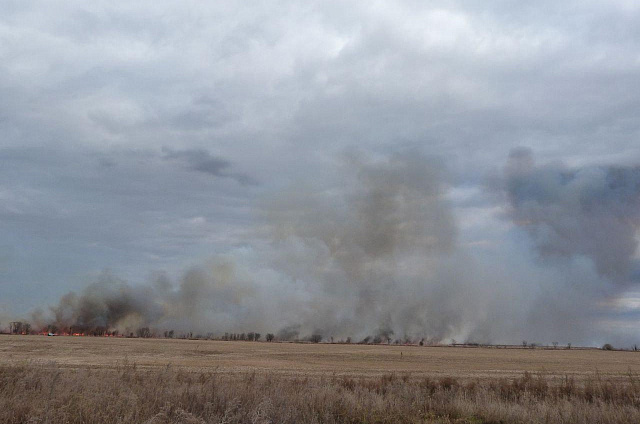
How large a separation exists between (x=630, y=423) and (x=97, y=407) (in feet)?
48.9

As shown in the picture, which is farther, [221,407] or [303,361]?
[303,361]

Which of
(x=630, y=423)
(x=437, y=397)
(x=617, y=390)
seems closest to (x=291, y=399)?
(x=437, y=397)

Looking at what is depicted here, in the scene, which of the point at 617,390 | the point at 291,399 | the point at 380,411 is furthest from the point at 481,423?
the point at 617,390

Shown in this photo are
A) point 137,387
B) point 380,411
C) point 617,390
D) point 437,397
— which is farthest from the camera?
point 617,390

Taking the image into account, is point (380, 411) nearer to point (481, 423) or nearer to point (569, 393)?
point (481, 423)

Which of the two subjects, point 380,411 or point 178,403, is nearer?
point 178,403

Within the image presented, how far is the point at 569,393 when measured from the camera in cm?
2273

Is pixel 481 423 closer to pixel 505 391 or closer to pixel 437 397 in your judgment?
pixel 437 397

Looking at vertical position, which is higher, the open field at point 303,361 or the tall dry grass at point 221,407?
the tall dry grass at point 221,407

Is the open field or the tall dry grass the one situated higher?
the tall dry grass

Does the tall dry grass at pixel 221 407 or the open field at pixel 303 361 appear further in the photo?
the open field at pixel 303 361

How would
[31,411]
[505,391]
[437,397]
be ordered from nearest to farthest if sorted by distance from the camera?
1. [31,411]
2. [437,397]
3. [505,391]

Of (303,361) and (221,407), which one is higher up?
(221,407)

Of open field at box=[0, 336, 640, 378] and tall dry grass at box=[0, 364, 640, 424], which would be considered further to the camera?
open field at box=[0, 336, 640, 378]
